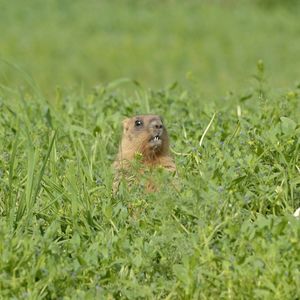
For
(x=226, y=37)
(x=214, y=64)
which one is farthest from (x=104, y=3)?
(x=214, y=64)

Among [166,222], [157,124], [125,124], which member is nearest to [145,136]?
[157,124]

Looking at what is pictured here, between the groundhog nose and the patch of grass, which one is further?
the groundhog nose

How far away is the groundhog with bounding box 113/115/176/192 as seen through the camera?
5.81 meters

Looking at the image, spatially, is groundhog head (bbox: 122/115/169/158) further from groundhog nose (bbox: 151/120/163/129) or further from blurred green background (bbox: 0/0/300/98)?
blurred green background (bbox: 0/0/300/98)

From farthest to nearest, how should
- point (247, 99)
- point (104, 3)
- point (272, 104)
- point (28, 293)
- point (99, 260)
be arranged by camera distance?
point (104, 3) → point (247, 99) → point (272, 104) → point (99, 260) → point (28, 293)

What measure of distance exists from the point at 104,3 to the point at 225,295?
16174 millimetres

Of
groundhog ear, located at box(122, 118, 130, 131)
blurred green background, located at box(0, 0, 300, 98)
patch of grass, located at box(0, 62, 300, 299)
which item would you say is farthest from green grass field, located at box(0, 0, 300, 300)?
blurred green background, located at box(0, 0, 300, 98)

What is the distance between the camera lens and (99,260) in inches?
173

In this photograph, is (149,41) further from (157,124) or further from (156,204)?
(156,204)

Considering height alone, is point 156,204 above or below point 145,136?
above

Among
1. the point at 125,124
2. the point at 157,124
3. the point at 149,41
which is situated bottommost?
the point at 149,41

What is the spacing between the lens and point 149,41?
16.8 m

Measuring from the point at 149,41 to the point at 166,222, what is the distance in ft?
41.2

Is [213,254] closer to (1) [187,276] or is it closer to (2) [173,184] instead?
(1) [187,276]
